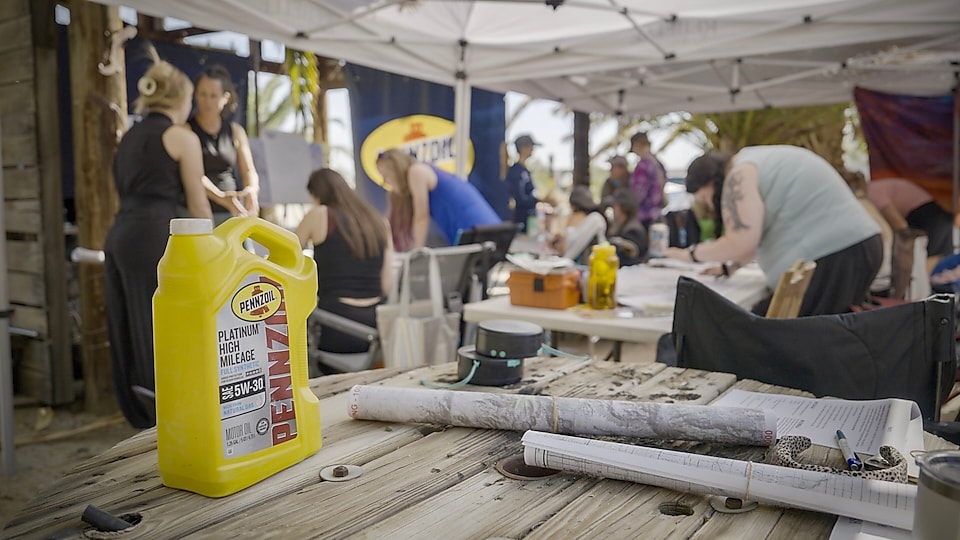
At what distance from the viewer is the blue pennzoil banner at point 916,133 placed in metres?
6.39

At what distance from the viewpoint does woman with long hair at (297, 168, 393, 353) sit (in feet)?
10.3

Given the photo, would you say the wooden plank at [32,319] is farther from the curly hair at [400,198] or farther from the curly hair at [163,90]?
the curly hair at [400,198]

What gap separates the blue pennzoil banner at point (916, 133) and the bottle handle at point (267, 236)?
680 centimetres

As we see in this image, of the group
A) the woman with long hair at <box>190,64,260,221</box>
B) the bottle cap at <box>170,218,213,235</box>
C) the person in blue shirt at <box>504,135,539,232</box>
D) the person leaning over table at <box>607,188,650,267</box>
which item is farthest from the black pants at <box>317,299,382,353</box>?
the person in blue shirt at <box>504,135,539,232</box>

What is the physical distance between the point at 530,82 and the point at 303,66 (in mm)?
2099

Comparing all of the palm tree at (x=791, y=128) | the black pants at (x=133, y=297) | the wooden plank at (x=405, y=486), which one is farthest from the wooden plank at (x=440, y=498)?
the palm tree at (x=791, y=128)

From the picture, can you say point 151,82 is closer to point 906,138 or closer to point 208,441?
point 208,441

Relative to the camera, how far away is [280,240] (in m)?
0.95

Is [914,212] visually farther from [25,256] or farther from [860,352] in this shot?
[25,256]

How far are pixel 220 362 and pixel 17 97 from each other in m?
3.63

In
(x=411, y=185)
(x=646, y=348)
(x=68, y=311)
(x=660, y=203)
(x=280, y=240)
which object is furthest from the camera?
(x=660, y=203)

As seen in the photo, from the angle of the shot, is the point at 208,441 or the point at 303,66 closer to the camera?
the point at 208,441

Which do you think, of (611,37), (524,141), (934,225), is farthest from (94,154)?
(934,225)

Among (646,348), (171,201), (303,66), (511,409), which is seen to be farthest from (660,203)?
(511,409)
